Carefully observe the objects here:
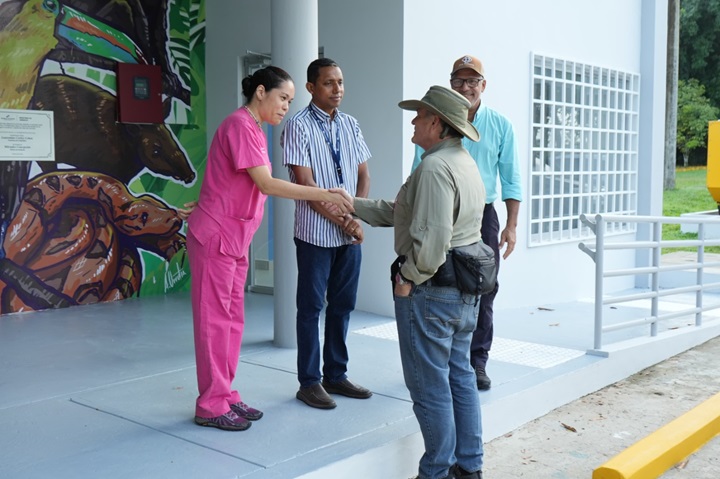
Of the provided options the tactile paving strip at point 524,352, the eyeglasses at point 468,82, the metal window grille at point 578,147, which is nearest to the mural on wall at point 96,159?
the tactile paving strip at point 524,352

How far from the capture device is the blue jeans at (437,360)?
343 cm

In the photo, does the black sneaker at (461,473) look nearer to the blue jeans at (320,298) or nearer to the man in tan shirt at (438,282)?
the man in tan shirt at (438,282)

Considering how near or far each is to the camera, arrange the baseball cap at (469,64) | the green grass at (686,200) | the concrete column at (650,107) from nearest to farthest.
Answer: the baseball cap at (469,64)
the concrete column at (650,107)
the green grass at (686,200)

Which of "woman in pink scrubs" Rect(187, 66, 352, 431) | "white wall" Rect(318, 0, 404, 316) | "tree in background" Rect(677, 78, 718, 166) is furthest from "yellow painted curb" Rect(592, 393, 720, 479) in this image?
"tree in background" Rect(677, 78, 718, 166)

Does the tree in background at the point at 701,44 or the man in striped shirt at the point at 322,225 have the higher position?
the tree in background at the point at 701,44

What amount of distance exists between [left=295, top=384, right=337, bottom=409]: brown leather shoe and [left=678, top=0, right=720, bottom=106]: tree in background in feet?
101

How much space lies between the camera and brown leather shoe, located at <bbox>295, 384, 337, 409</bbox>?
4.24 metres

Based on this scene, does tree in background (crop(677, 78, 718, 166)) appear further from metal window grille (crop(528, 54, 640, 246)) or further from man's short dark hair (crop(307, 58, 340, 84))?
man's short dark hair (crop(307, 58, 340, 84))

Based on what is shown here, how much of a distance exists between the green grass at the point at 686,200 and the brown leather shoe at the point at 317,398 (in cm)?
1466

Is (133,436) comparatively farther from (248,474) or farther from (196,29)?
(196,29)

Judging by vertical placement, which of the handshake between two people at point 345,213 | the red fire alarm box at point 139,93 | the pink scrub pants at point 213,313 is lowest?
the pink scrub pants at point 213,313

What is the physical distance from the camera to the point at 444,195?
328 centimetres

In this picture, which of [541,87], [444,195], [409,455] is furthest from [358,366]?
[541,87]
